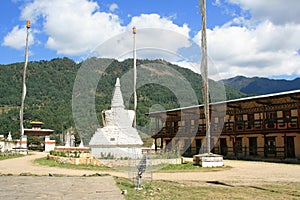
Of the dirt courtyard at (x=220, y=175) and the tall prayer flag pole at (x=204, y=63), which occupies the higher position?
the tall prayer flag pole at (x=204, y=63)

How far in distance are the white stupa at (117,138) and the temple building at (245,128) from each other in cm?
916

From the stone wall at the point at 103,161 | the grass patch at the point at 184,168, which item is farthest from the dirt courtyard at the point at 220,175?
the stone wall at the point at 103,161

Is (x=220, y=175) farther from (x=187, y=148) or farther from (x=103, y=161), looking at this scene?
(x=187, y=148)

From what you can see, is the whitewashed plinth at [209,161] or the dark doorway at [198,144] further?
the dark doorway at [198,144]

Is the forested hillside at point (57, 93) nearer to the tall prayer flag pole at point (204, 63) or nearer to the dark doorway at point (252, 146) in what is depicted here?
the dark doorway at point (252, 146)

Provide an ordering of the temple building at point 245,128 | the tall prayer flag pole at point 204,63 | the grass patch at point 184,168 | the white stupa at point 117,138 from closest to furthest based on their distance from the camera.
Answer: the grass patch at point 184,168 < the tall prayer flag pole at point 204,63 < the white stupa at point 117,138 < the temple building at point 245,128

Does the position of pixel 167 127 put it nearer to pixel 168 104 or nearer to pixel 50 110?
pixel 168 104

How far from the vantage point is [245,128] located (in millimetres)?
25984

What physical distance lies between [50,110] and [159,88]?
27745mm

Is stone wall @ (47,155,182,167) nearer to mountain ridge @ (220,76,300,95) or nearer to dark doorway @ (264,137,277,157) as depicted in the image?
dark doorway @ (264,137,277,157)

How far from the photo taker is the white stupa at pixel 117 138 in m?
18.8

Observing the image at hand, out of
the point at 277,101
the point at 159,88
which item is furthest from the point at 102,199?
the point at 159,88

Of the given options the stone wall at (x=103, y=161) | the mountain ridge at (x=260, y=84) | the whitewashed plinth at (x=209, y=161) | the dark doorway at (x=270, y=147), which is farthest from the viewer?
the mountain ridge at (x=260, y=84)

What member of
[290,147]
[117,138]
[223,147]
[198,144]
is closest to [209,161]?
[117,138]
